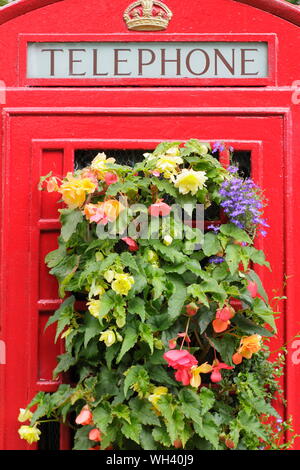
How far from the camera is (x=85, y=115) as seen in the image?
2.65m

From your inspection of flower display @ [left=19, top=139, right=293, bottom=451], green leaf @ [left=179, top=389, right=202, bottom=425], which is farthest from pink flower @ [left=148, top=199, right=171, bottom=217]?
green leaf @ [left=179, top=389, right=202, bottom=425]

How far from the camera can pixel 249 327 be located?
96.3 inches

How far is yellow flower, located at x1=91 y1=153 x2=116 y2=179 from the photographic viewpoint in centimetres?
245

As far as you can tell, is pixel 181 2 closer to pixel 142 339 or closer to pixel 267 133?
pixel 267 133

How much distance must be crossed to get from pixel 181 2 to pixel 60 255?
4.08 feet

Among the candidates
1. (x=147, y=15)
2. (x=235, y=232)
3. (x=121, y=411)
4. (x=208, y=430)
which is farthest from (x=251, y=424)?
(x=147, y=15)

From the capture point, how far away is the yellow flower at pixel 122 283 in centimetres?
228

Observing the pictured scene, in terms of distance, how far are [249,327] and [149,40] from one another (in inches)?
51.9

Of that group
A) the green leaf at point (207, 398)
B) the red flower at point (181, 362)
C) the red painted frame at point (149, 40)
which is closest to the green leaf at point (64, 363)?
the red flower at point (181, 362)

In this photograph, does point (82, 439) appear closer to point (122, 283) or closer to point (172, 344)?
point (172, 344)

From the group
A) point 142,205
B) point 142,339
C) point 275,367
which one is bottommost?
point 275,367

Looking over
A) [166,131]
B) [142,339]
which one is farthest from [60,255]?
[166,131]

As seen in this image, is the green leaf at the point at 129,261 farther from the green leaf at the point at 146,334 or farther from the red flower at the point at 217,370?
the red flower at the point at 217,370

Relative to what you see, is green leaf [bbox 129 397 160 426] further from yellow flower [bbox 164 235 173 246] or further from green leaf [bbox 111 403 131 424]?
yellow flower [bbox 164 235 173 246]
